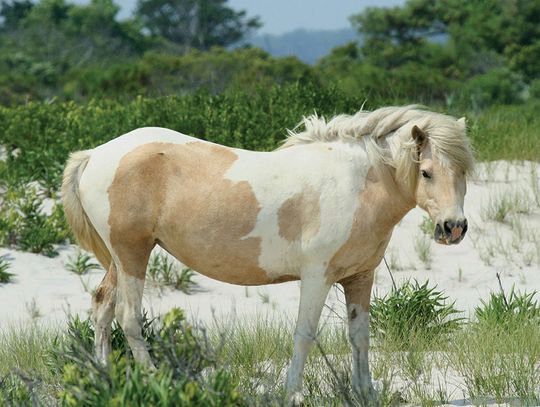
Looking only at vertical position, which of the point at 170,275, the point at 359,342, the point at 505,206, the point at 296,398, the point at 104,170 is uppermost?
the point at 104,170

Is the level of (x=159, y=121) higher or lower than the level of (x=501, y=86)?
lower

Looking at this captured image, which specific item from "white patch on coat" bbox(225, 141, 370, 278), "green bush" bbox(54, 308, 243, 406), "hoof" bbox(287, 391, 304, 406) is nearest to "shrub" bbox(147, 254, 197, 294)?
"white patch on coat" bbox(225, 141, 370, 278)

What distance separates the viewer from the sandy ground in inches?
338

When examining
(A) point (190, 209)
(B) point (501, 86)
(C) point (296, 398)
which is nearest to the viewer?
(C) point (296, 398)

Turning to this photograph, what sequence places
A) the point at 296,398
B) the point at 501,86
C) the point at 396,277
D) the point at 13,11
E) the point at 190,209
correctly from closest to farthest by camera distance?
the point at 296,398 → the point at 190,209 → the point at 396,277 → the point at 501,86 → the point at 13,11

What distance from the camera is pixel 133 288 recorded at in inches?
222

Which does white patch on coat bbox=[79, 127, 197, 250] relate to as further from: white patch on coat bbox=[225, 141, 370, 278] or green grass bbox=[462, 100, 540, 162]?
green grass bbox=[462, 100, 540, 162]

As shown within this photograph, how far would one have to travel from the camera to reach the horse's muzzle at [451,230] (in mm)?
5062

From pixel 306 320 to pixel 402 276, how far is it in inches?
159

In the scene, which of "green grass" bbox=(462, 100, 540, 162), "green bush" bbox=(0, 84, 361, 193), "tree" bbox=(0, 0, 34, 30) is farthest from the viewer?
"tree" bbox=(0, 0, 34, 30)

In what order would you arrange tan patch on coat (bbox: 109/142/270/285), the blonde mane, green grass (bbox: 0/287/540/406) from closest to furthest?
green grass (bbox: 0/287/540/406)
the blonde mane
tan patch on coat (bbox: 109/142/270/285)

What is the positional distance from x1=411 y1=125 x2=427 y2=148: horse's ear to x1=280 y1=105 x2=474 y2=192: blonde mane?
3cm

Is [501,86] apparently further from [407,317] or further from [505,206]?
[407,317]

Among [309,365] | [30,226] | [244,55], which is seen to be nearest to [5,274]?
[30,226]
